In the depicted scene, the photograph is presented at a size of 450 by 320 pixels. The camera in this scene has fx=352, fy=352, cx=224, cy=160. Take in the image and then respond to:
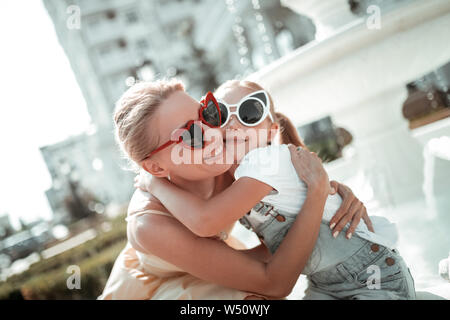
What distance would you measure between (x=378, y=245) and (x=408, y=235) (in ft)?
3.07

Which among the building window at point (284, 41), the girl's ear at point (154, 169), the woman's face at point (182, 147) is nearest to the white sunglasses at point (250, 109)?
the woman's face at point (182, 147)

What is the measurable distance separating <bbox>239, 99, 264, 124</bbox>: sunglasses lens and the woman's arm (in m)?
0.40

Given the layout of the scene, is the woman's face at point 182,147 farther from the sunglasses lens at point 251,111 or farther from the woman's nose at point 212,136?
the sunglasses lens at point 251,111

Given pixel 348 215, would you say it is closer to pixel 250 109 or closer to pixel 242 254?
pixel 242 254

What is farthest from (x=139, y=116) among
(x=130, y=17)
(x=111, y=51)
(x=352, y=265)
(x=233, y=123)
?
(x=130, y=17)

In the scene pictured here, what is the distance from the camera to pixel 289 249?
4.68 feet

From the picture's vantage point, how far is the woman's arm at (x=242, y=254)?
1.44m

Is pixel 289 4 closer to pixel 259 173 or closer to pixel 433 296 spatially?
pixel 259 173

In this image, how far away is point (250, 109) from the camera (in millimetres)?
1739

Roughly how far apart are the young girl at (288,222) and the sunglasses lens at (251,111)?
0.10 metres

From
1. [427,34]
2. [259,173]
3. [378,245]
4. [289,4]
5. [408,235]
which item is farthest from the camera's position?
[289,4]

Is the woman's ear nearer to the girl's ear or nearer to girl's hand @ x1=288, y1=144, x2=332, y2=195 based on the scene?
girl's hand @ x1=288, y1=144, x2=332, y2=195

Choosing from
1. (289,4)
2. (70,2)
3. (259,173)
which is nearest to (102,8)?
(70,2)
